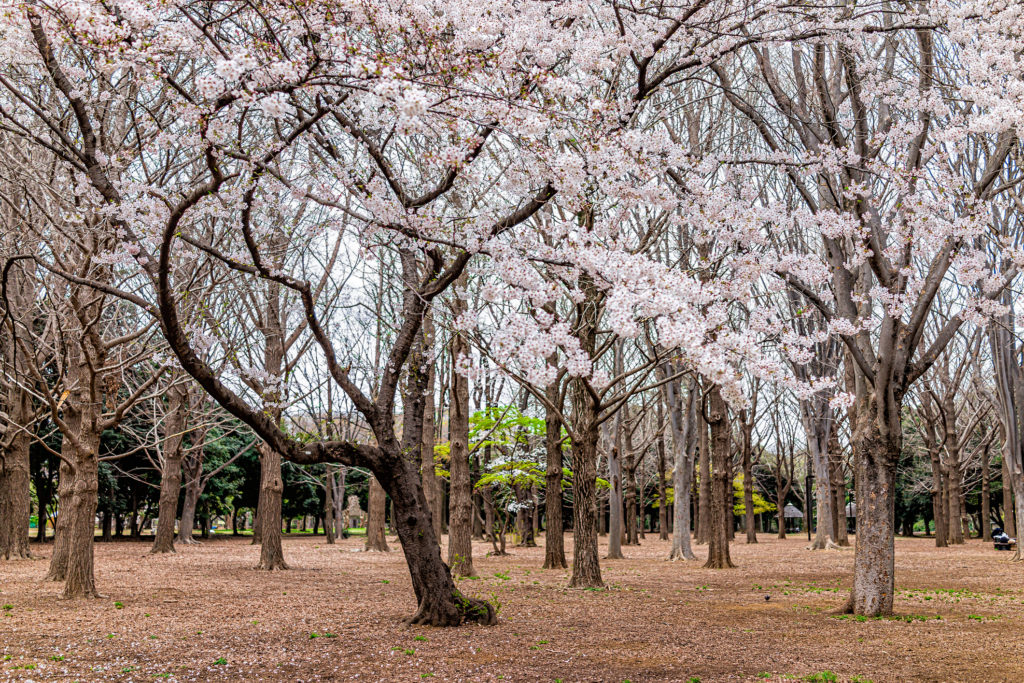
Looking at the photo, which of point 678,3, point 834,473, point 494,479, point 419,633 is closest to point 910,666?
point 419,633

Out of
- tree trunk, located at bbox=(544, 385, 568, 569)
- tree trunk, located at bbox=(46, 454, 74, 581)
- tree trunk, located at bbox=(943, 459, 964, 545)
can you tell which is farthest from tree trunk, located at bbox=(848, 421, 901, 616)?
tree trunk, located at bbox=(943, 459, 964, 545)

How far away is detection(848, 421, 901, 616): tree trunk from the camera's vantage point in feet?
27.2

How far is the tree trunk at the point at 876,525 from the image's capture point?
8.30 meters

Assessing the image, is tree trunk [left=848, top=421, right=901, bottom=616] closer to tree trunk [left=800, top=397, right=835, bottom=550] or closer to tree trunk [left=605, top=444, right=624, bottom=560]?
tree trunk [left=605, top=444, right=624, bottom=560]

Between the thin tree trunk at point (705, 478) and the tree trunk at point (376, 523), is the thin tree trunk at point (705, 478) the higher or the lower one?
the higher one

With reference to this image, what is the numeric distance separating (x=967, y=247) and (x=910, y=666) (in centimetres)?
567

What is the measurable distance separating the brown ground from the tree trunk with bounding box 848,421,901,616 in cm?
43

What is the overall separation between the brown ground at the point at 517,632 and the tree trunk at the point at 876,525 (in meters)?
0.43

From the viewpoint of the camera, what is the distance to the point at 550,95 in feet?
19.5

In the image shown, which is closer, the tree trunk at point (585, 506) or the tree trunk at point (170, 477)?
the tree trunk at point (585, 506)

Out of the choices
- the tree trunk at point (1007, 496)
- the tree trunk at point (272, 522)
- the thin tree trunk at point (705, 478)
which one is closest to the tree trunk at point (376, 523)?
the tree trunk at point (272, 522)

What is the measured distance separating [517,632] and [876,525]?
13.7 ft

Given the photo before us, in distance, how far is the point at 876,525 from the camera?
326 inches

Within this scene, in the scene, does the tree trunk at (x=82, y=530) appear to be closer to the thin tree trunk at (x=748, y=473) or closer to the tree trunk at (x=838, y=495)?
the thin tree trunk at (x=748, y=473)
